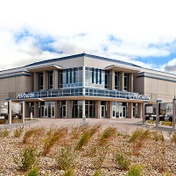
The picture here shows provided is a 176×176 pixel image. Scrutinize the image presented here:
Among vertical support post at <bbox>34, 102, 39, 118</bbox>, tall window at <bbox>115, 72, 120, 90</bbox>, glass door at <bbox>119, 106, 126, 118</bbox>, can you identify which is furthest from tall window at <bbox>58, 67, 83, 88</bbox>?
glass door at <bbox>119, 106, 126, 118</bbox>

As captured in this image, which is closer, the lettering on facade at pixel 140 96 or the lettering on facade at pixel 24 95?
the lettering on facade at pixel 24 95

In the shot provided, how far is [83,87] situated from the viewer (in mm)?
37375

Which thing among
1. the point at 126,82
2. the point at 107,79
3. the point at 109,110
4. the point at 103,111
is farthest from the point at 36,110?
the point at 126,82

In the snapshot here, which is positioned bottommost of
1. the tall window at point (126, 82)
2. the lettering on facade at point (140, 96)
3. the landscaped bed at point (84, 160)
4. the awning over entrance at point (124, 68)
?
the landscaped bed at point (84, 160)

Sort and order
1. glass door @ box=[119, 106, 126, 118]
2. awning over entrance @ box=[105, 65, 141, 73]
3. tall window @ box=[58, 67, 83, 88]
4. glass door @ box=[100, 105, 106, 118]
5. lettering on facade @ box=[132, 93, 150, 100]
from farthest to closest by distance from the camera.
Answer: lettering on facade @ box=[132, 93, 150, 100]
glass door @ box=[119, 106, 126, 118]
awning over entrance @ box=[105, 65, 141, 73]
glass door @ box=[100, 105, 106, 118]
tall window @ box=[58, 67, 83, 88]

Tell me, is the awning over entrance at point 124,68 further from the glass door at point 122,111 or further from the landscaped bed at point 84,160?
the landscaped bed at point 84,160

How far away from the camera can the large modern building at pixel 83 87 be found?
130 ft

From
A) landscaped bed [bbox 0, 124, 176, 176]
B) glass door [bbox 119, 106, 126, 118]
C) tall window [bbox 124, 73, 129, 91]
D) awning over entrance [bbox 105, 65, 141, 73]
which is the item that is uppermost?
awning over entrance [bbox 105, 65, 141, 73]

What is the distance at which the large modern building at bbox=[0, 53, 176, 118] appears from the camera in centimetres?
3969

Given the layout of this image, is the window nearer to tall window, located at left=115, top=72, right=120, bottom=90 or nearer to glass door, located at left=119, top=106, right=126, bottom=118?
tall window, located at left=115, top=72, right=120, bottom=90

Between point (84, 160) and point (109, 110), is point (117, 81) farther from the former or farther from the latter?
point (84, 160)

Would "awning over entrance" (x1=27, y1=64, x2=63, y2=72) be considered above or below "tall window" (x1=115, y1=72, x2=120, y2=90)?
above

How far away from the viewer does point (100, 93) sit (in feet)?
127

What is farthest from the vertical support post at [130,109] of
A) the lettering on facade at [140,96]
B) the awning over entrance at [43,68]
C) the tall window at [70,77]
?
the awning over entrance at [43,68]
